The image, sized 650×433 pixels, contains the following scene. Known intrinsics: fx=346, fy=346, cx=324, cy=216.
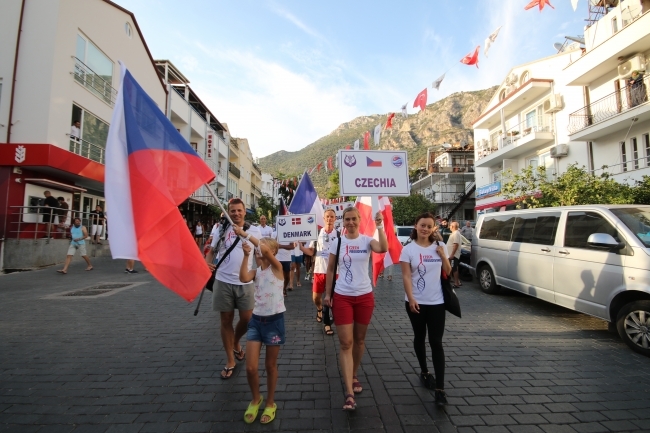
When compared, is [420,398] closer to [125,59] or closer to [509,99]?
[125,59]

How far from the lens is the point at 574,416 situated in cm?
300

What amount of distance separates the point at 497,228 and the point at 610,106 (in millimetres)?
14016

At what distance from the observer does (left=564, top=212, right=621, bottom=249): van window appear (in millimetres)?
5398

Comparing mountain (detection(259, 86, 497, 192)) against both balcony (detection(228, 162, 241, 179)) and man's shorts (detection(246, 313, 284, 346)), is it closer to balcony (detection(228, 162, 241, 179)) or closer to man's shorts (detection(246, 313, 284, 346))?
balcony (detection(228, 162, 241, 179))

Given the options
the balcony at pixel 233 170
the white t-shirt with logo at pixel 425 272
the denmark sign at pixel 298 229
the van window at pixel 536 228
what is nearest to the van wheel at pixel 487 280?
the van window at pixel 536 228

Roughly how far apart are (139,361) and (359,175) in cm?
356

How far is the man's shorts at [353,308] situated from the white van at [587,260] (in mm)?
3813

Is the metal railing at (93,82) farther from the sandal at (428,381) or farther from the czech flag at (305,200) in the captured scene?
the sandal at (428,381)

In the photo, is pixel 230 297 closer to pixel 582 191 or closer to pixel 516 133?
pixel 582 191

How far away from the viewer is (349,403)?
3.07 m

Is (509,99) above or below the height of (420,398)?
above

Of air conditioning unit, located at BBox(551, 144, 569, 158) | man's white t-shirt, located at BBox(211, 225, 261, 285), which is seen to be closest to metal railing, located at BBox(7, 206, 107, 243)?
man's white t-shirt, located at BBox(211, 225, 261, 285)

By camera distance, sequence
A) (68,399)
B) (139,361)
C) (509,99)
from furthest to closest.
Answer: (509,99)
(139,361)
(68,399)

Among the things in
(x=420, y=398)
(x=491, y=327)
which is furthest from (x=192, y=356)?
(x=491, y=327)
